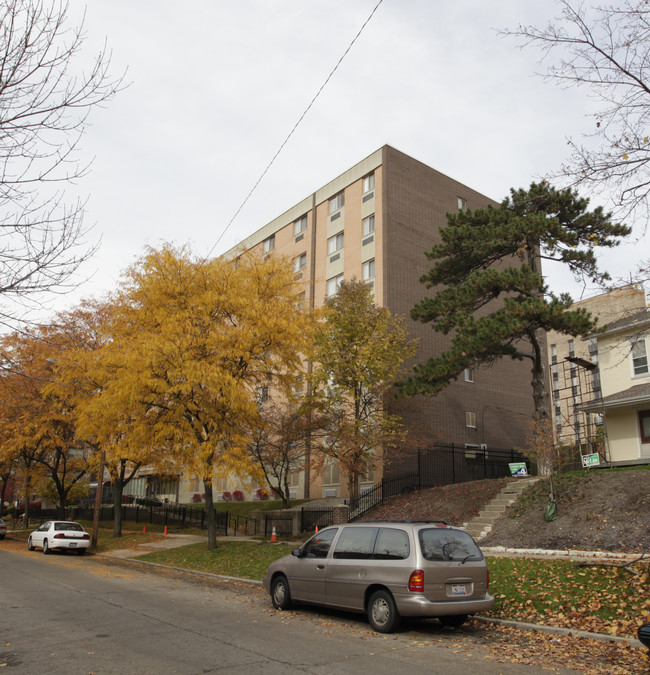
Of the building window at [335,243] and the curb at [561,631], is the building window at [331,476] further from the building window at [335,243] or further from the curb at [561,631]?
the curb at [561,631]

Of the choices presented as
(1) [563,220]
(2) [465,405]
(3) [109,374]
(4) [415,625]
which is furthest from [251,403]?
(2) [465,405]

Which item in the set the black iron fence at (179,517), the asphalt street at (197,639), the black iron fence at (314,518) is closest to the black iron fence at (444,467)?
the black iron fence at (314,518)

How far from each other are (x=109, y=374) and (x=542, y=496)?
14034 millimetres

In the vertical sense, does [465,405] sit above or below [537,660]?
above

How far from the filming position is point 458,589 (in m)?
8.68

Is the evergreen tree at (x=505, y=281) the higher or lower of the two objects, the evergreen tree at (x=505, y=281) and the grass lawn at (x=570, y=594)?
the higher

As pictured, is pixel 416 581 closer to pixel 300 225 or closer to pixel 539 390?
pixel 539 390

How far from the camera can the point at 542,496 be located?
1823 cm

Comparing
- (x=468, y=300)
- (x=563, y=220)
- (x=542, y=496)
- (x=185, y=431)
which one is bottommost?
(x=542, y=496)

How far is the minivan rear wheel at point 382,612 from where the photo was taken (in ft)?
28.1

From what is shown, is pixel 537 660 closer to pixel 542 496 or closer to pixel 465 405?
pixel 542 496

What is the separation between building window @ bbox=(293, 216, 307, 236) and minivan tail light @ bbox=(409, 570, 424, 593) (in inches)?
1428

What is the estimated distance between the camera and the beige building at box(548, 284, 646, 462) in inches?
966

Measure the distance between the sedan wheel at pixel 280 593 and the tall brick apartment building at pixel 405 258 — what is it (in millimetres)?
20630
